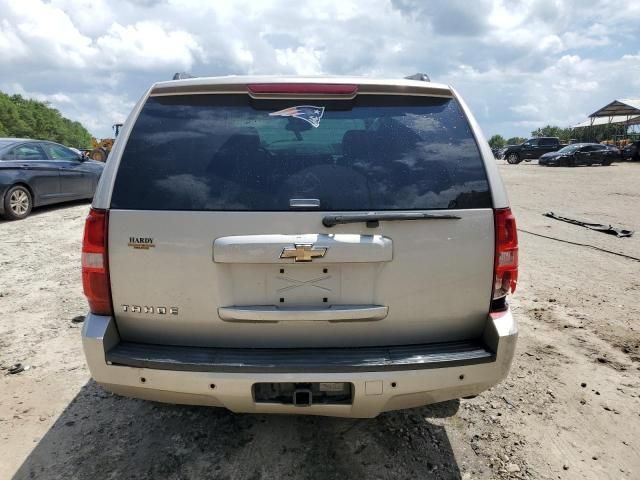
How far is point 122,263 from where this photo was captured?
2104mm

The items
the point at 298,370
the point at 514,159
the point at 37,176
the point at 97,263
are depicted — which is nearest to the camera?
the point at 298,370

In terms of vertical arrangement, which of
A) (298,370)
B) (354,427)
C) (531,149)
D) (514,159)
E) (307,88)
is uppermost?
(307,88)

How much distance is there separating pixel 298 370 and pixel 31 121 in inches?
4963

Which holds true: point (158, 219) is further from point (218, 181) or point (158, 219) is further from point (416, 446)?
point (416, 446)

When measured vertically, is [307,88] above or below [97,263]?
above

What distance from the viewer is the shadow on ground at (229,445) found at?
240cm

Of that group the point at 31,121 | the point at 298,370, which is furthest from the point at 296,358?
the point at 31,121

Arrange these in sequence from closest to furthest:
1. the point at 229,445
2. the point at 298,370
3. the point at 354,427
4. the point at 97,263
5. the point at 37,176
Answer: the point at 298,370 < the point at 97,263 < the point at 229,445 < the point at 354,427 < the point at 37,176

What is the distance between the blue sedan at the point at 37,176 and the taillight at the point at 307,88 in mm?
8821

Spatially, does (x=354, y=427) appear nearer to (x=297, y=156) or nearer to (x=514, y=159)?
(x=297, y=156)

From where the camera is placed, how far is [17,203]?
905 cm

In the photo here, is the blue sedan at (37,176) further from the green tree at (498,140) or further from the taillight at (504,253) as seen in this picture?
the green tree at (498,140)

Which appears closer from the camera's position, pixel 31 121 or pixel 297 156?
pixel 297 156

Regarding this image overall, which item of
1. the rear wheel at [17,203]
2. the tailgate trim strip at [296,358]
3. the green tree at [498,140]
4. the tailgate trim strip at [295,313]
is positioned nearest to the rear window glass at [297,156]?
the tailgate trim strip at [295,313]
